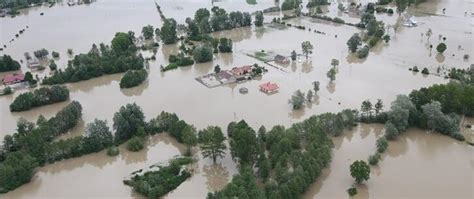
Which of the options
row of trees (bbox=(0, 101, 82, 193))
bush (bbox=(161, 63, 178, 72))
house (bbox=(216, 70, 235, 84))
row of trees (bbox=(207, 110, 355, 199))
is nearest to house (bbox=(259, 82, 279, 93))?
house (bbox=(216, 70, 235, 84))

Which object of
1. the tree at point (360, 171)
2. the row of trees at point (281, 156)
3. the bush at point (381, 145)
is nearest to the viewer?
the row of trees at point (281, 156)

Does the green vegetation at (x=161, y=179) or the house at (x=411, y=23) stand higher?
the house at (x=411, y=23)

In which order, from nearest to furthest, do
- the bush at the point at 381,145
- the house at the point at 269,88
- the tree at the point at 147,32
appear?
the bush at the point at 381,145
the house at the point at 269,88
the tree at the point at 147,32

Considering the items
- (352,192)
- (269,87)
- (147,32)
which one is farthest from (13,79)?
(352,192)

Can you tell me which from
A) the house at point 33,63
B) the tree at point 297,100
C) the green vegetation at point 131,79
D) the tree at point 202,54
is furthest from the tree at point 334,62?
the house at point 33,63

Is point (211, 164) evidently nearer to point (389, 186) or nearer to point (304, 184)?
point (304, 184)

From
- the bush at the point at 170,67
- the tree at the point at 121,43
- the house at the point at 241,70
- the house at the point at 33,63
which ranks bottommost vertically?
the house at the point at 241,70

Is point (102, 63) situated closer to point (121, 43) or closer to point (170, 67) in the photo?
point (121, 43)

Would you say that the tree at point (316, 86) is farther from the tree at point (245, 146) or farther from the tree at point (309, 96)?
the tree at point (245, 146)
